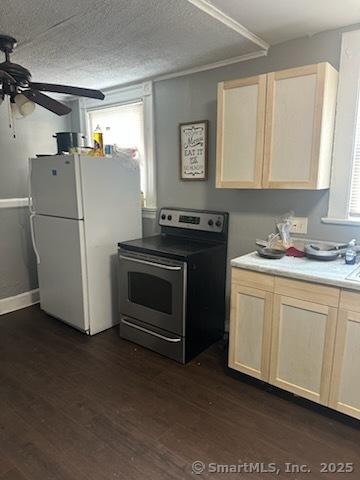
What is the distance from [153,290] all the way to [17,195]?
1908mm

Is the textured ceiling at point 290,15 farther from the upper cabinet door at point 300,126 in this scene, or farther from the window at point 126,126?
the window at point 126,126

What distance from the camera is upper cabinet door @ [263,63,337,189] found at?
1812mm

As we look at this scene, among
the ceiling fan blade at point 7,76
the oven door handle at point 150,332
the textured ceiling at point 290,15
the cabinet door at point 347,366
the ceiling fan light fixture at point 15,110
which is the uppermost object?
the textured ceiling at point 290,15

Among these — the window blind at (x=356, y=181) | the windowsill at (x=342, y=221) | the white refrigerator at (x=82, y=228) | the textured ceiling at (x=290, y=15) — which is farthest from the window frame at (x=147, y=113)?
the window blind at (x=356, y=181)

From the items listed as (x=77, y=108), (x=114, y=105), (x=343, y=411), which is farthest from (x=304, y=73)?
(x=77, y=108)

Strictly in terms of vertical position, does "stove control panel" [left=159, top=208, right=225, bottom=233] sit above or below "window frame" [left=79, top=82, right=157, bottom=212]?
below

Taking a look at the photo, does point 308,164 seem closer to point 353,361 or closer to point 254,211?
point 254,211

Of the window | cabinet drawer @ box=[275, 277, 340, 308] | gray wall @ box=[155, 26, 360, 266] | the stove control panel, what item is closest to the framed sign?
gray wall @ box=[155, 26, 360, 266]

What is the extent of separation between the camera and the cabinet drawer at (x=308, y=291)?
1.66m

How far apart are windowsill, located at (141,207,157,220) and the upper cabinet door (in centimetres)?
139

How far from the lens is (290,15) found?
1787 millimetres

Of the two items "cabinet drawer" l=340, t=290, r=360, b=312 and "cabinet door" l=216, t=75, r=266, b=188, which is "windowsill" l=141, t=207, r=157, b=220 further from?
"cabinet drawer" l=340, t=290, r=360, b=312

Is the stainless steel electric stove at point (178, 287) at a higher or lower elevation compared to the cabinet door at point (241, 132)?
lower

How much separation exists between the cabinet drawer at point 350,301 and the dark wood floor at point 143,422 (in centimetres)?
69
